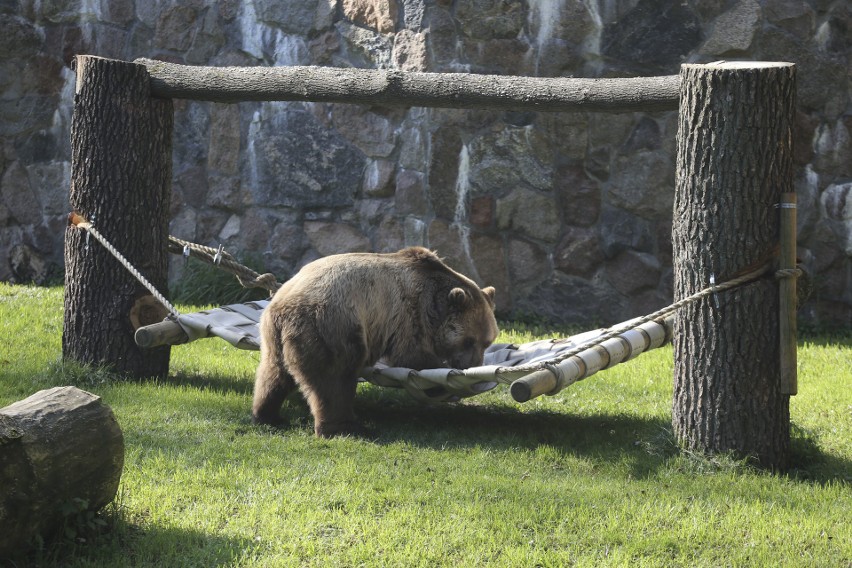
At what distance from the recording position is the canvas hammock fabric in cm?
586

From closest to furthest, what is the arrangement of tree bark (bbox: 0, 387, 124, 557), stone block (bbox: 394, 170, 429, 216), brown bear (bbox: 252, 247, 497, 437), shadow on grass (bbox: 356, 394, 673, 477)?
tree bark (bbox: 0, 387, 124, 557), shadow on grass (bbox: 356, 394, 673, 477), brown bear (bbox: 252, 247, 497, 437), stone block (bbox: 394, 170, 429, 216)

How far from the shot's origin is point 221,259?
25.8 ft

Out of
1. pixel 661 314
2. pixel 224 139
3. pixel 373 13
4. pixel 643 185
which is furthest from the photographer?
pixel 224 139

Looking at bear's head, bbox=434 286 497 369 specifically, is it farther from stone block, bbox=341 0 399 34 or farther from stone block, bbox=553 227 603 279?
stone block, bbox=341 0 399 34

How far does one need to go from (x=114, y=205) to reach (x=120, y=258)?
17.5 inches

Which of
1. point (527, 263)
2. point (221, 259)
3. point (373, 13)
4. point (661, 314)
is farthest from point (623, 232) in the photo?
point (661, 314)

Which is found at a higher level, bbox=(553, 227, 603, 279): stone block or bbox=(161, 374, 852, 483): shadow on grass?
bbox=(553, 227, 603, 279): stone block

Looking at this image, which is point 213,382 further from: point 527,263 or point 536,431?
point 527,263

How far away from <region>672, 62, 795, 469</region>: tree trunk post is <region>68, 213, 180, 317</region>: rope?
3.31 m

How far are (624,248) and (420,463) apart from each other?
4520mm

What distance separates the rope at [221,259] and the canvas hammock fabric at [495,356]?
377 mm

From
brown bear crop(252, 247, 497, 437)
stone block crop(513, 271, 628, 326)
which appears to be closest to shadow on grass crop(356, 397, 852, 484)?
brown bear crop(252, 247, 497, 437)

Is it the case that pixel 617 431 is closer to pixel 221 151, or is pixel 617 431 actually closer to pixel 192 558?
pixel 192 558

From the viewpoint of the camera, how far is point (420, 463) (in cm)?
584
